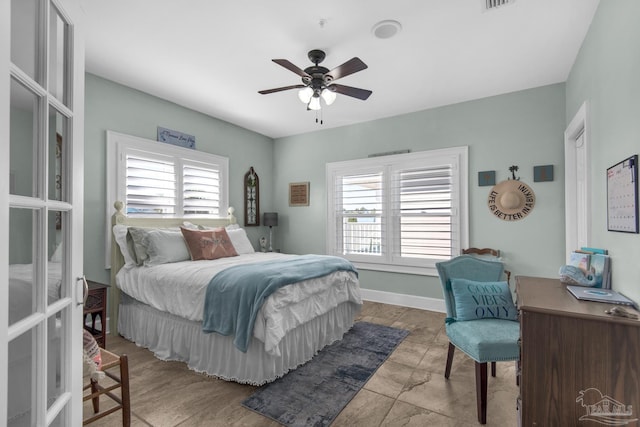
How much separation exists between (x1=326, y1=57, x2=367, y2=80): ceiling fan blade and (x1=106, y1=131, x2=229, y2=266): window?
2.37 m

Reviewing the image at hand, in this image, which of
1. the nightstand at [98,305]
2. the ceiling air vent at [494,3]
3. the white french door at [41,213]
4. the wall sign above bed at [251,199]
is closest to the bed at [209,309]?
the nightstand at [98,305]

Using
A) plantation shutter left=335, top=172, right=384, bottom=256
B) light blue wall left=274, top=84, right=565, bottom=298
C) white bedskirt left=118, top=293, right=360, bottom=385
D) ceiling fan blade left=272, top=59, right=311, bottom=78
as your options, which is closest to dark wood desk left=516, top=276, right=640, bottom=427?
white bedskirt left=118, top=293, right=360, bottom=385

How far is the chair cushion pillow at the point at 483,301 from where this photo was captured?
2135 millimetres

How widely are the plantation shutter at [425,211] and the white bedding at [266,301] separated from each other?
53.9 inches

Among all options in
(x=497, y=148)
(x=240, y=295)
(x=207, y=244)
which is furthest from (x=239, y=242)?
(x=497, y=148)

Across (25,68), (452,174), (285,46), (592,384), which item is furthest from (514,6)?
(25,68)

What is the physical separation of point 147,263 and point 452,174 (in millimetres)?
3636

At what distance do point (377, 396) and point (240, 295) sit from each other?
1.19 meters

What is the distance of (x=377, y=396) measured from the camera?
6.91 feet

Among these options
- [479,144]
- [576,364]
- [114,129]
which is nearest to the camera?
[576,364]

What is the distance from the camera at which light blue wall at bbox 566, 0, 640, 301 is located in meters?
1.50

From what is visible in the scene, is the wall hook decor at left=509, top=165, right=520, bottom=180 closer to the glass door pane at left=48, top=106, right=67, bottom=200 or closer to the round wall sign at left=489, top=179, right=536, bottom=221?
the round wall sign at left=489, top=179, right=536, bottom=221

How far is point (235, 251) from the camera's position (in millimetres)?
3639

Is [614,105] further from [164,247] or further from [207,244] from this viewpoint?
[164,247]
